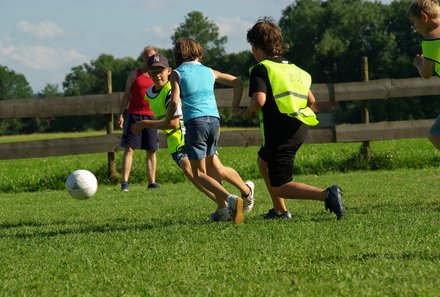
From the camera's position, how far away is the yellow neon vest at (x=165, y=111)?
8414mm

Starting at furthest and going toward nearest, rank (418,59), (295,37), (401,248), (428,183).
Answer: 1. (295,37)
2. (428,183)
3. (418,59)
4. (401,248)

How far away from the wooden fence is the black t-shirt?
7.18 m

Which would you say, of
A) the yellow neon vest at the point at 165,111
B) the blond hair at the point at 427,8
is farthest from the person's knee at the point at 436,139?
the yellow neon vest at the point at 165,111

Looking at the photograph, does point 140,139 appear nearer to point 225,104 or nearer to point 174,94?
point 225,104

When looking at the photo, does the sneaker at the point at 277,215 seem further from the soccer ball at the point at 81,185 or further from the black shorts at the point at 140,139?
the black shorts at the point at 140,139

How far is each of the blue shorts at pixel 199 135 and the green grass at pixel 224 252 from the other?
1.95 feet

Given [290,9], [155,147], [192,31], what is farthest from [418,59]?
[192,31]

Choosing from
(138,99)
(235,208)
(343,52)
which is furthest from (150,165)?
(343,52)

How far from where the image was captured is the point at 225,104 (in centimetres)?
1413

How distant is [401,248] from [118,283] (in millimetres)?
1761

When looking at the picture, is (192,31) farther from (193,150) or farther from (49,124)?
(193,150)

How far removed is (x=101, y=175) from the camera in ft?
44.9

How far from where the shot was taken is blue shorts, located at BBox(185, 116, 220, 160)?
7117 millimetres

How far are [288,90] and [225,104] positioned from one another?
7511 mm
